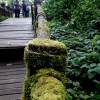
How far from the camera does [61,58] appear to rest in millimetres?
1847

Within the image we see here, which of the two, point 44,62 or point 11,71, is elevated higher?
point 44,62

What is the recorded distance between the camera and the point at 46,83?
1.51m

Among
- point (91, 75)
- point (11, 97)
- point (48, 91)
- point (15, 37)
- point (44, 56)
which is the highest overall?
point (44, 56)

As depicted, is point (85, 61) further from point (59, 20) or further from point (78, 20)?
point (59, 20)

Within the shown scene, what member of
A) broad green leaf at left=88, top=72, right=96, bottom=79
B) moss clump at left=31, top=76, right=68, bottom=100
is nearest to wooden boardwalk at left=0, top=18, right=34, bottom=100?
broad green leaf at left=88, top=72, right=96, bottom=79

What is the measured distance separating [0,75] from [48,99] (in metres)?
2.96

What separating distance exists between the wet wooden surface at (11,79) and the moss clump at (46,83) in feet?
4.76

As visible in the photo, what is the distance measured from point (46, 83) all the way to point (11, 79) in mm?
2454

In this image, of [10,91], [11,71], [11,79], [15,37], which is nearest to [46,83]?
[10,91]

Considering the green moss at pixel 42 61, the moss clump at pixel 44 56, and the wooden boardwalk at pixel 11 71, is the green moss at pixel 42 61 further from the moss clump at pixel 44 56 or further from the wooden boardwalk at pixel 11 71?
the wooden boardwalk at pixel 11 71

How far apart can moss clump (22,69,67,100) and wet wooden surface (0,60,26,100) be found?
1451 millimetres

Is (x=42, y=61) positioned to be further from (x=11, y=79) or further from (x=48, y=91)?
(x=11, y=79)

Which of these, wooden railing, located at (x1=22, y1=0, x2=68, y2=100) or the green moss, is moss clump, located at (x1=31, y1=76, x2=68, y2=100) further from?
the green moss

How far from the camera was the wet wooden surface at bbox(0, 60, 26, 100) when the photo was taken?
3280 millimetres
